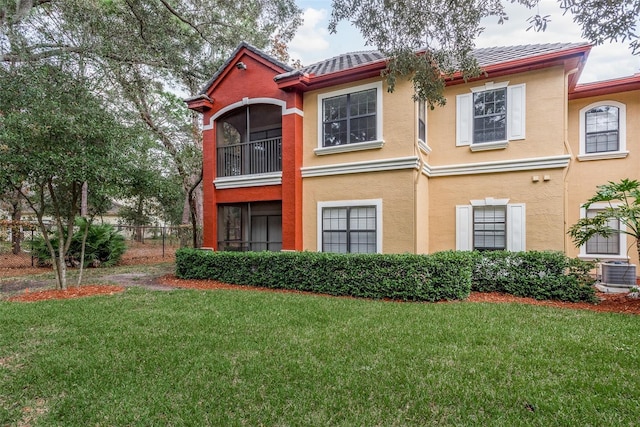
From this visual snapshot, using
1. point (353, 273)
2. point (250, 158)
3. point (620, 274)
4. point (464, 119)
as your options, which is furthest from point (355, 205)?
point (620, 274)

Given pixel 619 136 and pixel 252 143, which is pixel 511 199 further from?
pixel 252 143

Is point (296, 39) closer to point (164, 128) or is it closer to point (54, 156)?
point (164, 128)

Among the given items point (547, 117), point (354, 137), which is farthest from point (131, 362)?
point (547, 117)

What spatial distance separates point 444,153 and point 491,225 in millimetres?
2576

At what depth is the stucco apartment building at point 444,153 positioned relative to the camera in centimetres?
941

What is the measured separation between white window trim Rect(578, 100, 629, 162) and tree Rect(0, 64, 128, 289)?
13.4 m

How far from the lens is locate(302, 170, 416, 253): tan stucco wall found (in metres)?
9.41

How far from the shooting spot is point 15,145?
7.44m

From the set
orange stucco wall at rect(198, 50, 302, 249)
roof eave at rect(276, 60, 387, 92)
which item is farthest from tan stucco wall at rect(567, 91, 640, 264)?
orange stucco wall at rect(198, 50, 302, 249)

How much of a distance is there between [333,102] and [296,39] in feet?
19.6

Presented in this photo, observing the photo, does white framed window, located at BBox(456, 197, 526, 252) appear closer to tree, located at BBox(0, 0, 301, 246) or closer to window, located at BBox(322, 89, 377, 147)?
window, located at BBox(322, 89, 377, 147)

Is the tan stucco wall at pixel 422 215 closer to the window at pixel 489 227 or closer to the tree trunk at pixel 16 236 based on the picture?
the window at pixel 489 227

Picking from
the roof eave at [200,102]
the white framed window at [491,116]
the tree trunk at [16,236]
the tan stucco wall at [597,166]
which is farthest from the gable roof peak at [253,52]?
the tree trunk at [16,236]

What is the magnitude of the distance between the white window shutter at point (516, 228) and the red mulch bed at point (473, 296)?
1888 millimetres
